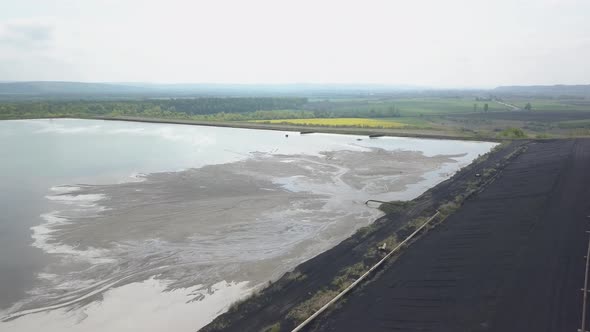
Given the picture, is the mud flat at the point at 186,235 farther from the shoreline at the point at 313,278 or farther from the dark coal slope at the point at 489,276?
the dark coal slope at the point at 489,276

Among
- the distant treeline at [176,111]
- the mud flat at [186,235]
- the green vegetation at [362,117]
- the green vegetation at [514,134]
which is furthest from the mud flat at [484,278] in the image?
the distant treeline at [176,111]

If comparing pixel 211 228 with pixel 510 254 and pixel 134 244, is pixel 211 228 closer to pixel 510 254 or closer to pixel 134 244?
pixel 134 244

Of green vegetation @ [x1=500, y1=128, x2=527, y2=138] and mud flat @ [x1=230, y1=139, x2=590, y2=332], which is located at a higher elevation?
green vegetation @ [x1=500, y1=128, x2=527, y2=138]

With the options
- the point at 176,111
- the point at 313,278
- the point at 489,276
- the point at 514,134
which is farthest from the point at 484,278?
the point at 176,111

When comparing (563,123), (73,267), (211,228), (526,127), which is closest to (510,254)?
(211,228)

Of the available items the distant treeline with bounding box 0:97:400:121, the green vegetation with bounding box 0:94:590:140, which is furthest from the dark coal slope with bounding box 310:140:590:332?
the distant treeline with bounding box 0:97:400:121

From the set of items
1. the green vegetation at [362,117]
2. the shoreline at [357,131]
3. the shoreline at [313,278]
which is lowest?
the shoreline at [313,278]

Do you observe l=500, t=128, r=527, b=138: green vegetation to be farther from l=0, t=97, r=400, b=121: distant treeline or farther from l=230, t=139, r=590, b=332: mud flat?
l=0, t=97, r=400, b=121: distant treeline
